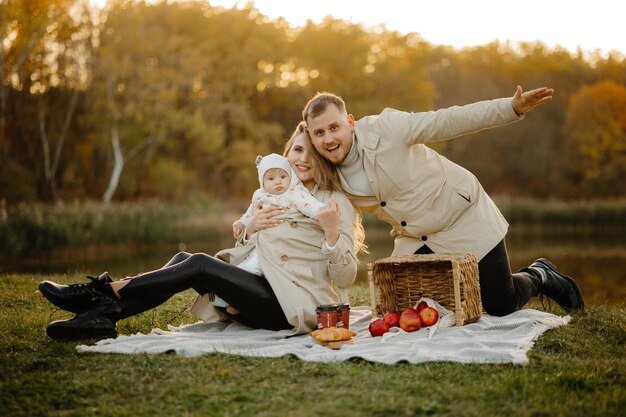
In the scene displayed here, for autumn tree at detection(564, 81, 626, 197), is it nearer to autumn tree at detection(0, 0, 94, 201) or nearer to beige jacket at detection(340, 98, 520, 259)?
autumn tree at detection(0, 0, 94, 201)

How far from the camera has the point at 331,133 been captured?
418 centimetres

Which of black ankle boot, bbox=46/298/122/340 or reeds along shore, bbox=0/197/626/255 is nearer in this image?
black ankle boot, bbox=46/298/122/340

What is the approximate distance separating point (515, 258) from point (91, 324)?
873cm

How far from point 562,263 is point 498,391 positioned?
27.8 ft

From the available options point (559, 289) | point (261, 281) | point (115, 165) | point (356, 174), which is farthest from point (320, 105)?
point (115, 165)

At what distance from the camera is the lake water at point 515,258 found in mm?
8461

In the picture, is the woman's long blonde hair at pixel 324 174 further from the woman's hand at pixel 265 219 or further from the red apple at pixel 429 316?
the red apple at pixel 429 316

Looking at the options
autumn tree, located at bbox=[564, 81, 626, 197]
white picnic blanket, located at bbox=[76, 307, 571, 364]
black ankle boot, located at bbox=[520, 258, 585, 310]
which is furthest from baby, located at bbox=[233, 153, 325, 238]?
autumn tree, located at bbox=[564, 81, 626, 197]

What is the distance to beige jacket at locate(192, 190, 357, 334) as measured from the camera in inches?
156

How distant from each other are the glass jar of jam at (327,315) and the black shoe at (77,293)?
1176 millimetres

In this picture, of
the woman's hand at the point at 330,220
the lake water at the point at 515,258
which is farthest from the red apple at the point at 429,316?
the lake water at the point at 515,258

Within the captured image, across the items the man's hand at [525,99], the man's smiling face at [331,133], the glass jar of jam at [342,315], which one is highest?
the man's hand at [525,99]

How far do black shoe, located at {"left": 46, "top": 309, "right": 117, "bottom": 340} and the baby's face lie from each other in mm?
1181

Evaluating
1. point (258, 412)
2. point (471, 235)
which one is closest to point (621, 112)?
point (471, 235)
